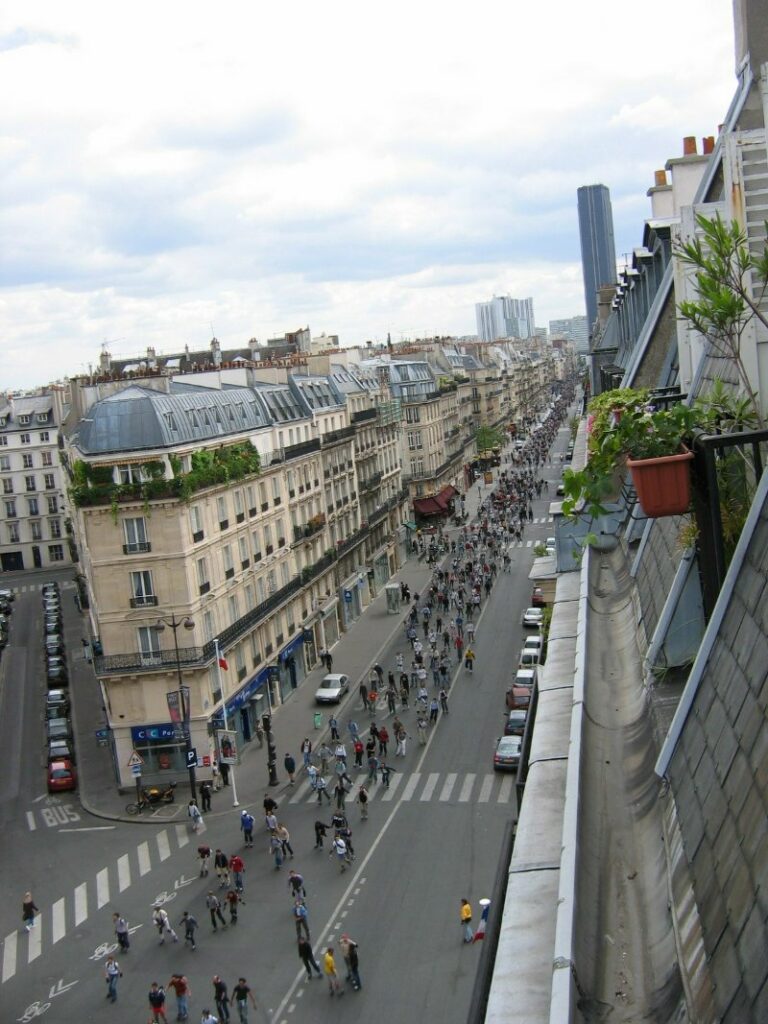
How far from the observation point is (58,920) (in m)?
26.8

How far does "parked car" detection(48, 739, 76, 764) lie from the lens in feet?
132

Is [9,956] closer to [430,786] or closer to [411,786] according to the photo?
[411,786]

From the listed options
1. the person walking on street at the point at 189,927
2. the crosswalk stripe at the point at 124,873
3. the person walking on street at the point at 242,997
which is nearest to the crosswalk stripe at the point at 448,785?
the crosswalk stripe at the point at 124,873

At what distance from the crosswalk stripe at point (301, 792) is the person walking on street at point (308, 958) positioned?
11580mm

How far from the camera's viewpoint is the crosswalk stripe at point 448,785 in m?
31.7

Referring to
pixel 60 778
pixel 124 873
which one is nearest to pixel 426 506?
pixel 60 778

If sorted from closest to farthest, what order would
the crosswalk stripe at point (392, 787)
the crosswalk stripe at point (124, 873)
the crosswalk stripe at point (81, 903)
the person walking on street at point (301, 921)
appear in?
the person walking on street at point (301, 921), the crosswalk stripe at point (81, 903), the crosswalk stripe at point (124, 873), the crosswalk stripe at point (392, 787)

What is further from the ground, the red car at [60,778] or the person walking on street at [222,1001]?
the person walking on street at [222,1001]

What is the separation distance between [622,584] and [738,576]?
628 centimetres

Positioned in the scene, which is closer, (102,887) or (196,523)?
(102,887)

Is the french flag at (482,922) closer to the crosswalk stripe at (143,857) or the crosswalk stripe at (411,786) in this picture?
the crosswalk stripe at (411,786)

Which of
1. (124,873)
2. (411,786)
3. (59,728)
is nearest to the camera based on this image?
(124,873)

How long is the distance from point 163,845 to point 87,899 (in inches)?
148

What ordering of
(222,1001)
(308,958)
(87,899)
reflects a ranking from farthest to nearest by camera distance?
(87,899) → (308,958) → (222,1001)
